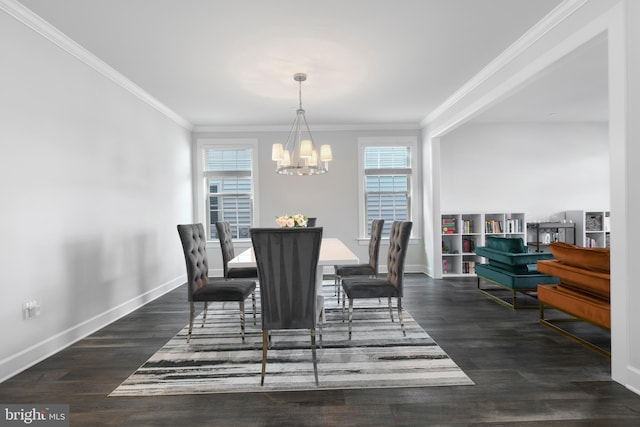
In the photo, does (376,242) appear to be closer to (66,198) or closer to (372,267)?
(372,267)

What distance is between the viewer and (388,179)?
6.98m

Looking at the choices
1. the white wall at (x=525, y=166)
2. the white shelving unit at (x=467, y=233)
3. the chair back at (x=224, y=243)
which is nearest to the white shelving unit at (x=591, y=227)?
the white wall at (x=525, y=166)

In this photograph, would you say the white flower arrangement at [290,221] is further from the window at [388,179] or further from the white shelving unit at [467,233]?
the white shelving unit at [467,233]

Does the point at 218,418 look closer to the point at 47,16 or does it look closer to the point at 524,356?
the point at 524,356

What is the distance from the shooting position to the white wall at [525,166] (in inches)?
270

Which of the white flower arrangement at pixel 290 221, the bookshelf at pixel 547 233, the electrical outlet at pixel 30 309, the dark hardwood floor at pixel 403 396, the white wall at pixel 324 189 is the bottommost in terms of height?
the dark hardwood floor at pixel 403 396

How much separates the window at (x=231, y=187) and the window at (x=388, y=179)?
2.08 meters

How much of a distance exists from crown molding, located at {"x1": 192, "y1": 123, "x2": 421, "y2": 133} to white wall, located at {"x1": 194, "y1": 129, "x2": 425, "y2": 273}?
4 cm

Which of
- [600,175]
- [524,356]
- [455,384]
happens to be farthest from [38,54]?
[600,175]

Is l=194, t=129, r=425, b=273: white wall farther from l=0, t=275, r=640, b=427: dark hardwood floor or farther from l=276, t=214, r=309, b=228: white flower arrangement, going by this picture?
l=0, t=275, r=640, b=427: dark hardwood floor

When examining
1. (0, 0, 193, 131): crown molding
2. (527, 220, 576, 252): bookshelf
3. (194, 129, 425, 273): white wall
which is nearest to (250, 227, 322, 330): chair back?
(0, 0, 193, 131): crown molding

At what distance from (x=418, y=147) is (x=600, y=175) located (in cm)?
327

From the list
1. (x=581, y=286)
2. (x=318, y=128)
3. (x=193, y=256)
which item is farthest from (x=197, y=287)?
(x=318, y=128)

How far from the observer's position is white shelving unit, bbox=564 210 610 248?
6453 mm
